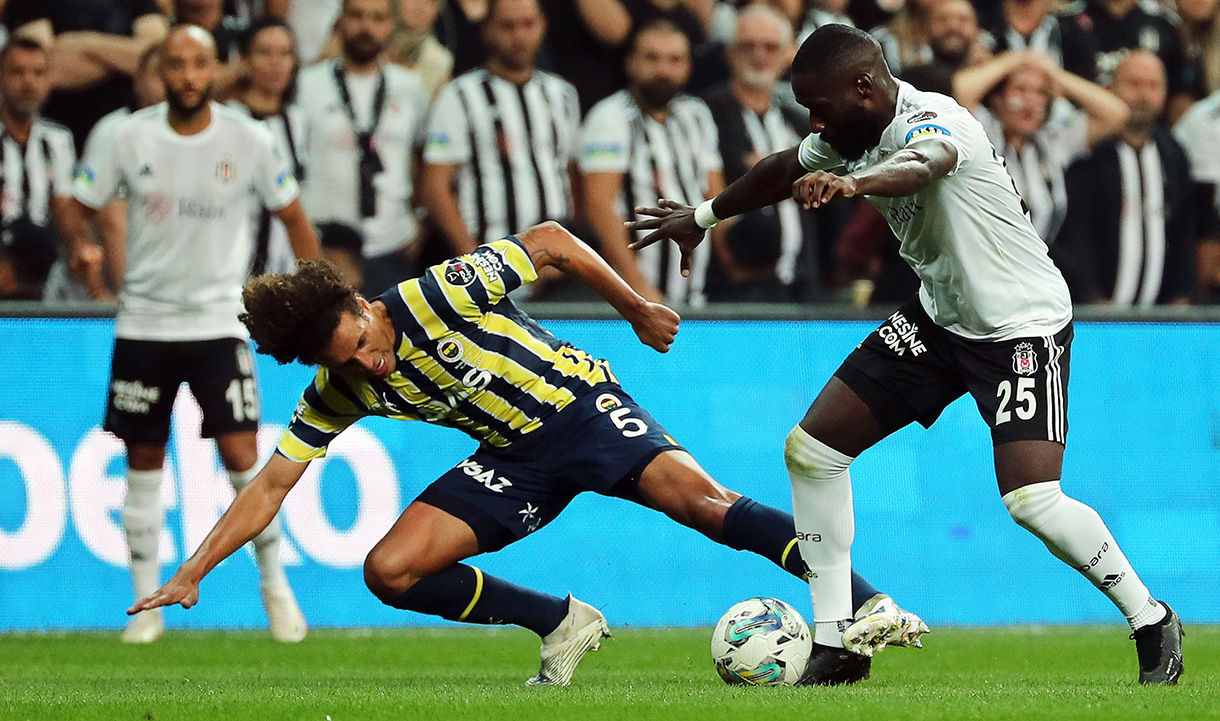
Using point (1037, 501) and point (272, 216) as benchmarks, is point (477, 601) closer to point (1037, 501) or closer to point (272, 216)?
point (1037, 501)

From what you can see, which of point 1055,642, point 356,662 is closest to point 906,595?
point 1055,642

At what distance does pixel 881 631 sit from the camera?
5270 mm

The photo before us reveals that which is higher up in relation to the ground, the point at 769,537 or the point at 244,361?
the point at 769,537

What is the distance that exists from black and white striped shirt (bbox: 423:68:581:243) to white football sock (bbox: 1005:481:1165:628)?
16.9 ft

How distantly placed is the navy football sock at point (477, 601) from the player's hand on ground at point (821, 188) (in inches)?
82.6

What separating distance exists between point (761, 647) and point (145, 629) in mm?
3804

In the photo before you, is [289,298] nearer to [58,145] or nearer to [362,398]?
[362,398]

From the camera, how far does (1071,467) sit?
9180mm

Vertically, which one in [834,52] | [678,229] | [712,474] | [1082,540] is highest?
[834,52]

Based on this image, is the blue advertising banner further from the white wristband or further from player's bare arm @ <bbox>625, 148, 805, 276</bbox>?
the white wristband

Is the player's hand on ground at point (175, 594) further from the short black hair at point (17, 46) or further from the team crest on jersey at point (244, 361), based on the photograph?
the short black hair at point (17, 46)

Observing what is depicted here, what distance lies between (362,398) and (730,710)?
1.97 metres

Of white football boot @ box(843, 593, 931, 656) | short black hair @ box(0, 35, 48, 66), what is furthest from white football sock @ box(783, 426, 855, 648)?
short black hair @ box(0, 35, 48, 66)

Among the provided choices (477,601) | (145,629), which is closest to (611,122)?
(145,629)
